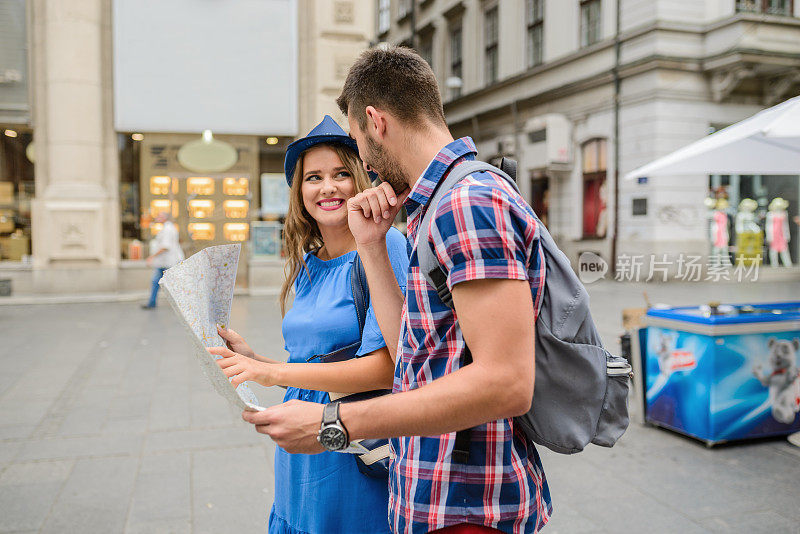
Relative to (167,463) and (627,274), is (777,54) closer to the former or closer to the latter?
(627,274)

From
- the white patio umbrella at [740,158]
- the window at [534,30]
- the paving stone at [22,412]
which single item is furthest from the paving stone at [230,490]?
the window at [534,30]

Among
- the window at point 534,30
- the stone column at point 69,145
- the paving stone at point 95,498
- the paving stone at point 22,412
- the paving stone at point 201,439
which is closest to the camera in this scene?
the paving stone at point 95,498

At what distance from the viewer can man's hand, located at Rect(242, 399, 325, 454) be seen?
1.33m

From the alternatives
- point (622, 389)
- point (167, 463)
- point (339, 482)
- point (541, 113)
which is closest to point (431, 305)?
point (622, 389)

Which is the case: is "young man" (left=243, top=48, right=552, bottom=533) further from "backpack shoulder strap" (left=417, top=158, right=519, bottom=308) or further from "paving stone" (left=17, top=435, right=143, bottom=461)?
"paving stone" (left=17, top=435, right=143, bottom=461)

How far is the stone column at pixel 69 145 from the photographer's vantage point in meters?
12.6

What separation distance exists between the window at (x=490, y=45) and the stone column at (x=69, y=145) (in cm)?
1385

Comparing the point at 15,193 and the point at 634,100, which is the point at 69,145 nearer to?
the point at 15,193

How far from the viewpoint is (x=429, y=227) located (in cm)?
128

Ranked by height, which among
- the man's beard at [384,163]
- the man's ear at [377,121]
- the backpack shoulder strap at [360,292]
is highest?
the man's ear at [377,121]

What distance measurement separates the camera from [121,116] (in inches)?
517

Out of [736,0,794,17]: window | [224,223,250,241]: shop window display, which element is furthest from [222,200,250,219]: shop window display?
[736,0,794,17]: window

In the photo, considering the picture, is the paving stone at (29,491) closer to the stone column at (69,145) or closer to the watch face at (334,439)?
the watch face at (334,439)

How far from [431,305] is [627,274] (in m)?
4.97
